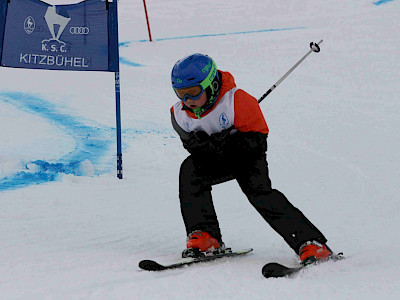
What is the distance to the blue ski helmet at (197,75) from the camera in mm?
3020

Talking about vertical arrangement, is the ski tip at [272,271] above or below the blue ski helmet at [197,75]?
below

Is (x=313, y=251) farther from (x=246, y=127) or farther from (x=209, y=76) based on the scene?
(x=209, y=76)

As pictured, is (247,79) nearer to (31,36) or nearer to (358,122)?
(358,122)

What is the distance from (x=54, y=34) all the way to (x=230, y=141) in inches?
118

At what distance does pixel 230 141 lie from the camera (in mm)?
3111

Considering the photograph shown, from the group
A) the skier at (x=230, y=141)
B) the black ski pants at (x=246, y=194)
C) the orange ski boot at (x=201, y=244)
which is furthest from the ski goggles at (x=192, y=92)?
the orange ski boot at (x=201, y=244)

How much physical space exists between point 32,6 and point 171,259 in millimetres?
3206

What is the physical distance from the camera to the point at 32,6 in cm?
542

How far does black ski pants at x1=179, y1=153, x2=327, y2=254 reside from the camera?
3109mm

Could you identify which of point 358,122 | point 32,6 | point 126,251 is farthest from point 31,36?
point 358,122

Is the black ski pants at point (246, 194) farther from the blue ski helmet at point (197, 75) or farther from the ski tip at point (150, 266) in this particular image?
the ski tip at point (150, 266)

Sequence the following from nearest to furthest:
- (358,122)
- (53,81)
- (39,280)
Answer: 1. (39,280)
2. (358,122)
3. (53,81)

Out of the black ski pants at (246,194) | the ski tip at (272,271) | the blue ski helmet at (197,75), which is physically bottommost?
the ski tip at (272,271)

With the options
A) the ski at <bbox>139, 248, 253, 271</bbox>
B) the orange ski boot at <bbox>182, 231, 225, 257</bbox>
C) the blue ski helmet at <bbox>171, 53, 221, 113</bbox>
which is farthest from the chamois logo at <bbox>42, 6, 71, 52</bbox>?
the ski at <bbox>139, 248, 253, 271</bbox>
